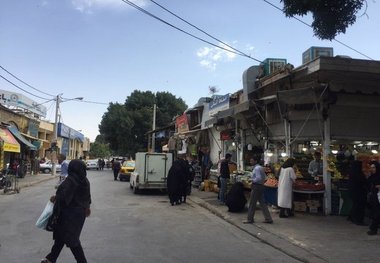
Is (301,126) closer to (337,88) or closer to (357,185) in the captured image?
(337,88)

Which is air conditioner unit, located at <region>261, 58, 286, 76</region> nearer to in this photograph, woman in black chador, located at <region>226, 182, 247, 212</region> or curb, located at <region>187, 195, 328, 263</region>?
woman in black chador, located at <region>226, 182, 247, 212</region>

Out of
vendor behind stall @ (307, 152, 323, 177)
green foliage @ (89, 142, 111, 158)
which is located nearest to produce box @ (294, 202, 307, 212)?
vendor behind stall @ (307, 152, 323, 177)

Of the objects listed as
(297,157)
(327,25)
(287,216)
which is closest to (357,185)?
(287,216)

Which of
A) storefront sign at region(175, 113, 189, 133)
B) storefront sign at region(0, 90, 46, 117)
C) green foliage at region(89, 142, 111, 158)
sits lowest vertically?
storefront sign at region(175, 113, 189, 133)

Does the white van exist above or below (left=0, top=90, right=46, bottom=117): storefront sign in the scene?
below

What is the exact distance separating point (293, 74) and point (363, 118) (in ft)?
8.35

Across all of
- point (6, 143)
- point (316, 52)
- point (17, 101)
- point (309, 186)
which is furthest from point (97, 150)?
point (309, 186)

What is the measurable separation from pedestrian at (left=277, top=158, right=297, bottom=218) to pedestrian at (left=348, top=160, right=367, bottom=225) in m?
1.58

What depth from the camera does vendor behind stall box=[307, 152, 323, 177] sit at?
14.0m

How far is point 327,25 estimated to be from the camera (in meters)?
7.89

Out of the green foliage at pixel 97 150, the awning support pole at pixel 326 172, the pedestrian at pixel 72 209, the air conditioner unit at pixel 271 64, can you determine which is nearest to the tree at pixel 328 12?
the pedestrian at pixel 72 209

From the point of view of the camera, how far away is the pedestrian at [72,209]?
635 cm

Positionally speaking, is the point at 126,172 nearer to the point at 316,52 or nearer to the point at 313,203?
the point at 316,52

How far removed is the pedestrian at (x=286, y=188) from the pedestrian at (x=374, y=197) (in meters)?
2.16
